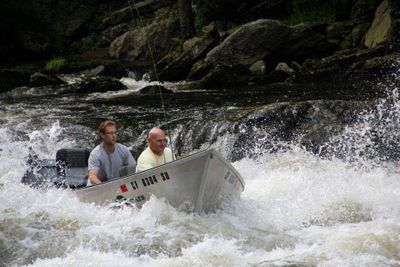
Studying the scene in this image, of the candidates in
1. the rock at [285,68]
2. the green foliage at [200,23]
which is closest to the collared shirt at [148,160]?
the rock at [285,68]

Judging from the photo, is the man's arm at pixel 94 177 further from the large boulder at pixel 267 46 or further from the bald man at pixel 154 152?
the large boulder at pixel 267 46

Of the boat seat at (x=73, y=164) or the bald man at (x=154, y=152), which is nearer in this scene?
the bald man at (x=154, y=152)

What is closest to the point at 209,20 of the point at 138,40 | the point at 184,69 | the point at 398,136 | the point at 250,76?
the point at 138,40

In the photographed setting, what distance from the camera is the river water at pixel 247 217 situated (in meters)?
6.99

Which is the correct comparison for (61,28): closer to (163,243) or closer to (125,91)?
(125,91)

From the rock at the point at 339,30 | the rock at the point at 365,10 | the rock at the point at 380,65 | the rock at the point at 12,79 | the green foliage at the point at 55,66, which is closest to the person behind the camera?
the rock at the point at 380,65

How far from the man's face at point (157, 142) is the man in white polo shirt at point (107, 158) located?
19.8 inches

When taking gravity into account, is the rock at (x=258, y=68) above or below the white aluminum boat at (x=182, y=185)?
above

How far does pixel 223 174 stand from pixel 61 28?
25830mm

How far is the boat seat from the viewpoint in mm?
9586

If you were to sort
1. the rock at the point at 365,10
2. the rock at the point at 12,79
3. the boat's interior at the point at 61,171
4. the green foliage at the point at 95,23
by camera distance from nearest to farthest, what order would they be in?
the boat's interior at the point at 61,171, the rock at the point at 12,79, the rock at the point at 365,10, the green foliage at the point at 95,23

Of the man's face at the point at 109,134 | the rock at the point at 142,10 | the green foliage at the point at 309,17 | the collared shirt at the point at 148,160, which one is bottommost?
the collared shirt at the point at 148,160

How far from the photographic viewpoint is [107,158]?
870 cm

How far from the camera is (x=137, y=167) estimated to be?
8.29m
